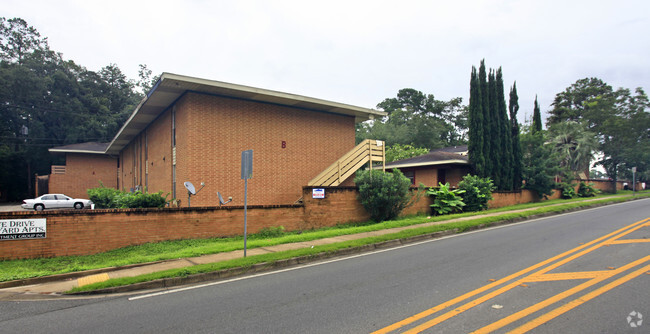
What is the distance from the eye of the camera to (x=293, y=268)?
27.6ft

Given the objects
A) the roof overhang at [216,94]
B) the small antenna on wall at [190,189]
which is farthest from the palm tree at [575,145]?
the small antenna on wall at [190,189]

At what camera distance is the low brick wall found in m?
9.95

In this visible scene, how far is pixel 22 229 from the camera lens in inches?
379

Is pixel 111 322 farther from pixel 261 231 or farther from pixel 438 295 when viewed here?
pixel 261 231

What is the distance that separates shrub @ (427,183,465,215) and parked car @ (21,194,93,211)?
26.1 metres

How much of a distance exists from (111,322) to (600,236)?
1209cm

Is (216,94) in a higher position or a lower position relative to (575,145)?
higher

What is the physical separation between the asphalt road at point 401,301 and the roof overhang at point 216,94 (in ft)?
31.6

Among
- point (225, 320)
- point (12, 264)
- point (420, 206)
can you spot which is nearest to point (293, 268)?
point (225, 320)

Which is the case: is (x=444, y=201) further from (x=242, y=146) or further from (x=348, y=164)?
(x=242, y=146)

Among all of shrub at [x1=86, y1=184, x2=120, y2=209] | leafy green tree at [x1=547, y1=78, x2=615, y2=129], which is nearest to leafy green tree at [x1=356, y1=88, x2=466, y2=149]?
leafy green tree at [x1=547, y1=78, x2=615, y2=129]

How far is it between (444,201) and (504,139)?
35.2 ft

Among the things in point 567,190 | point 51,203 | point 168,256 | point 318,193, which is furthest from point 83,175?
point 567,190

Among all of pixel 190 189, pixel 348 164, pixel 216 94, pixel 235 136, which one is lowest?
pixel 190 189
